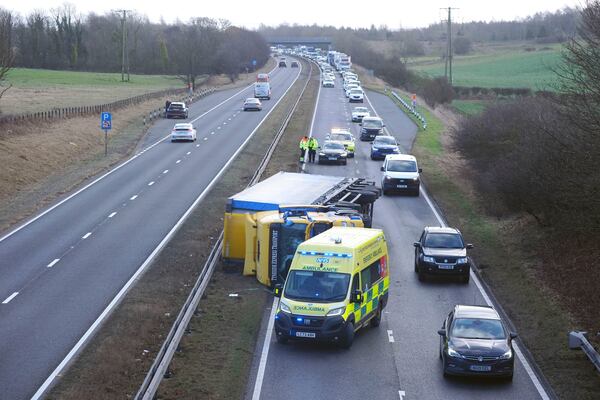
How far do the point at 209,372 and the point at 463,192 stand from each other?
27.5 meters

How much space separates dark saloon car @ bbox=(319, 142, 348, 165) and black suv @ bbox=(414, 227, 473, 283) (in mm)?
23344

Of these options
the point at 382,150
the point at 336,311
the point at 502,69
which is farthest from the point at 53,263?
the point at 502,69

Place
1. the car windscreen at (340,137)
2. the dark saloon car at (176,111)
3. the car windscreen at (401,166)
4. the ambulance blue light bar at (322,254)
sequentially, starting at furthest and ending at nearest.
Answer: the dark saloon car at (176,111), the car windscreen at (340,137), the car windscreen at (401,166), the ambulance blue light bar at (322,254)

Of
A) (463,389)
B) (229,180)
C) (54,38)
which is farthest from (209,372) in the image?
(54,38)

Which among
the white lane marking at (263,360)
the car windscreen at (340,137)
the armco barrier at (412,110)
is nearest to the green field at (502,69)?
the armco barrier at (412,110)

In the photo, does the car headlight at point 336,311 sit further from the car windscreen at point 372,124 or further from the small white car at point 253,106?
the small white car at point 253,106

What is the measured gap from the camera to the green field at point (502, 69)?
122 meters

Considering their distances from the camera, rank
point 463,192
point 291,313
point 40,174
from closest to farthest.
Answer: point 291,313 < point 463,192 < point 40,174

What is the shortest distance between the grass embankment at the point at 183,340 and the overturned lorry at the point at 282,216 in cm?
74

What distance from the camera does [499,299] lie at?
26.0 meters

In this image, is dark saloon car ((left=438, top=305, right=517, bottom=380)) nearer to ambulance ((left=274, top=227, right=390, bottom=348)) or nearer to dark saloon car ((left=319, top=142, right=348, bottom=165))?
ambulance ((left=274, top=227, right=390, bottom=348))

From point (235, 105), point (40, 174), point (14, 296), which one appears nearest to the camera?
point (14, 296)

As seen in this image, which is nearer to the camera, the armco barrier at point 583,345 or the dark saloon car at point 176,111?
the armco barrier at point 583,345

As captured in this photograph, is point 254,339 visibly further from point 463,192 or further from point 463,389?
point 463,192
